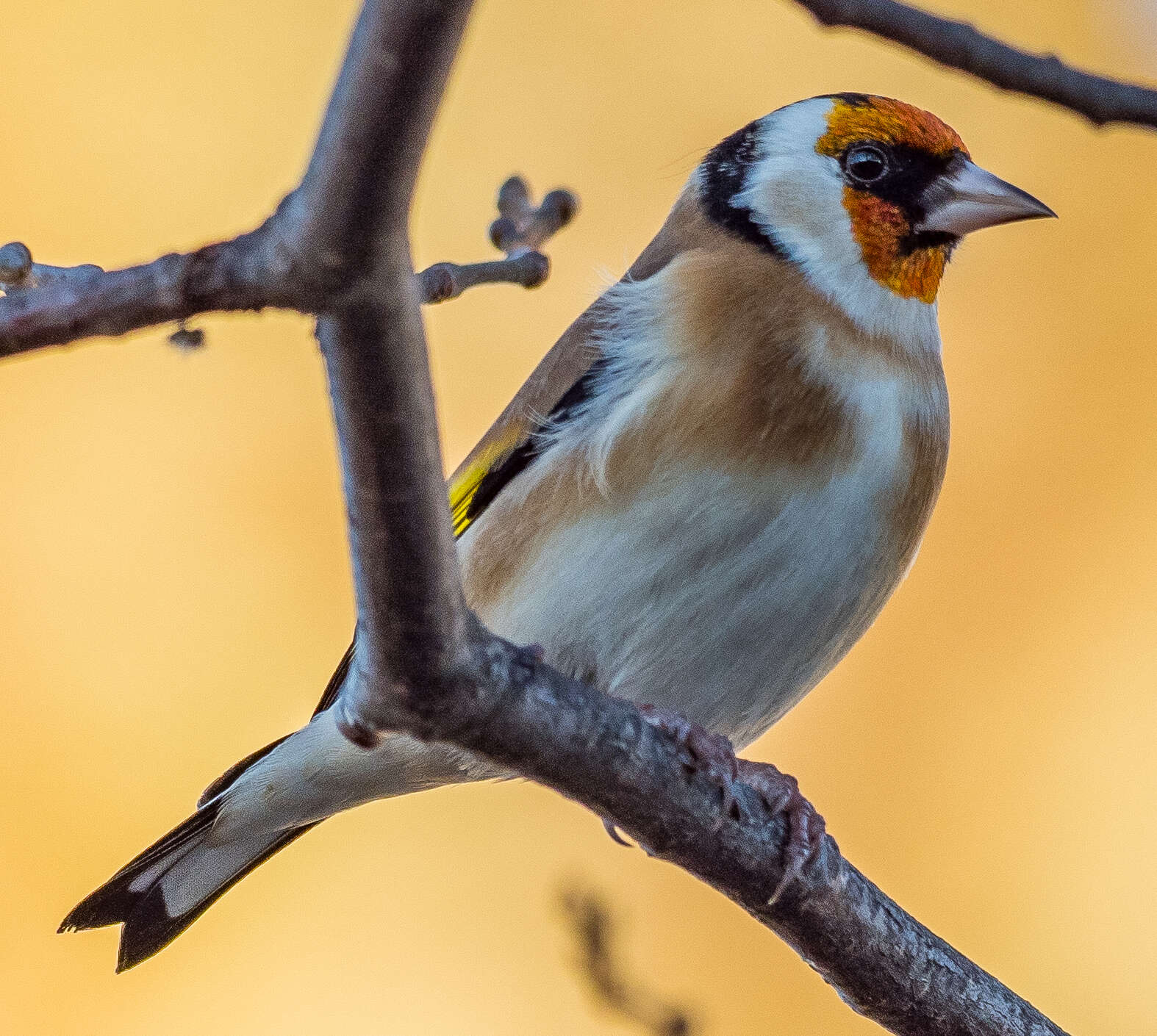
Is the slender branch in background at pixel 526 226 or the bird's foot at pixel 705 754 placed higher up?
the slender branch in background at pixel 526 226

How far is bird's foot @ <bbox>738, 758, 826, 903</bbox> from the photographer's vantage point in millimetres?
1541

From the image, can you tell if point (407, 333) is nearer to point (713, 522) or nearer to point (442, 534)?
point (442, 534)

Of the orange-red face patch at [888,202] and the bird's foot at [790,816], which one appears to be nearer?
the bird's foot at [790,816]

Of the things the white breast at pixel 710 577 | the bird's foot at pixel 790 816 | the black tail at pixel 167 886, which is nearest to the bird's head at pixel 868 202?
the white breast at pixel 710 577

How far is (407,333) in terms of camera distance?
91 centimetres

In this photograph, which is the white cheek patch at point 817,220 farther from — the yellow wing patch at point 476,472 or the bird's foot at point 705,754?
the bird's foot at point 705,754

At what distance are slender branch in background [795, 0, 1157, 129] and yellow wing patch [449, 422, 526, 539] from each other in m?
1.09

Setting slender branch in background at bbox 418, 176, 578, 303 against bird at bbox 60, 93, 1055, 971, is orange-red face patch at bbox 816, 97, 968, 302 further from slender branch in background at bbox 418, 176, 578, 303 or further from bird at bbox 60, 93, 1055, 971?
slender branch in background at bbox 418, 176, 578, 303

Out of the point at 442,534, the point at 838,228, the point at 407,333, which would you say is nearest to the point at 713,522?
the point at 838,228

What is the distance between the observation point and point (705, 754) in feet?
4.79

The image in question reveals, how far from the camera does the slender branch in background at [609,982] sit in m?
1.79

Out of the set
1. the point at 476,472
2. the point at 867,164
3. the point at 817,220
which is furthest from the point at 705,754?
the point at 867,164

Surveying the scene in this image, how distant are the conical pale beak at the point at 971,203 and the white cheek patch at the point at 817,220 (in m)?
0.11

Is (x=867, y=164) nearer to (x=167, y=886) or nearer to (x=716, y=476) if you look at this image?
(x=716, y=476)
